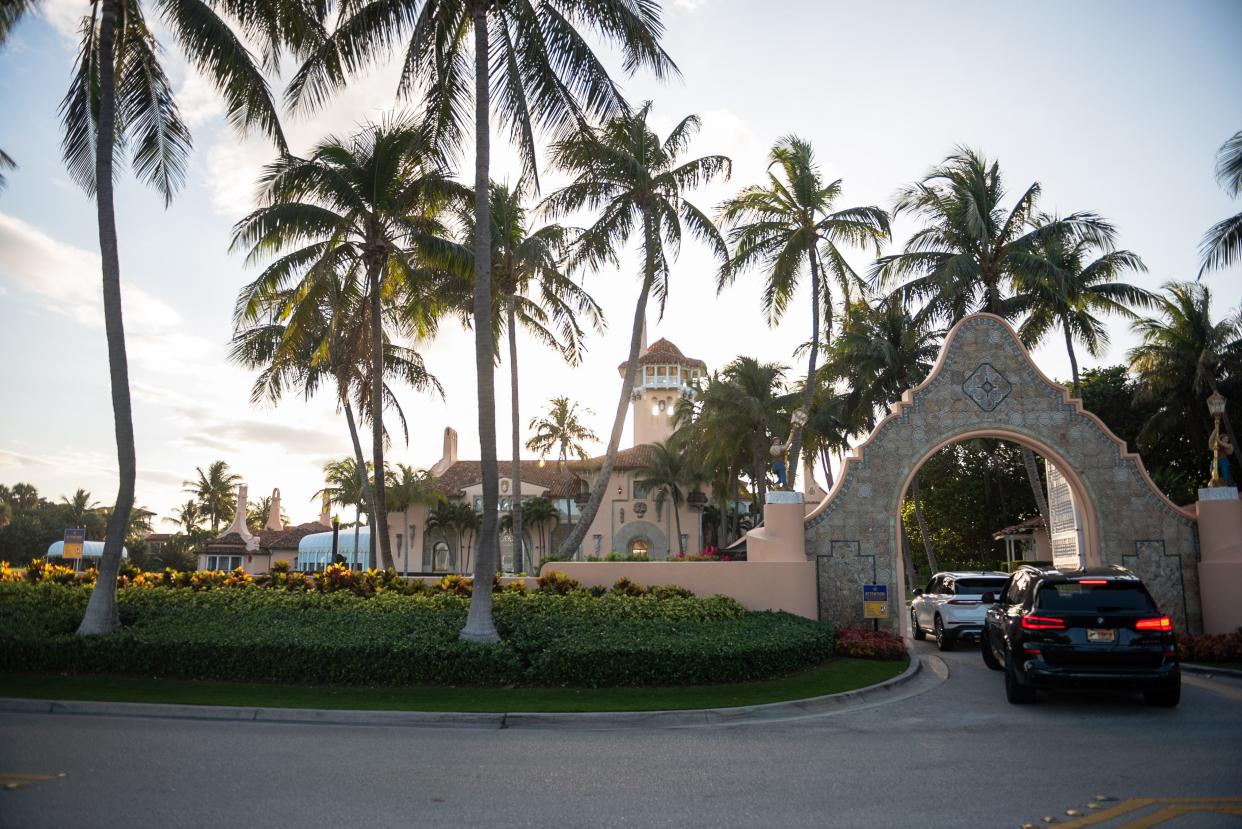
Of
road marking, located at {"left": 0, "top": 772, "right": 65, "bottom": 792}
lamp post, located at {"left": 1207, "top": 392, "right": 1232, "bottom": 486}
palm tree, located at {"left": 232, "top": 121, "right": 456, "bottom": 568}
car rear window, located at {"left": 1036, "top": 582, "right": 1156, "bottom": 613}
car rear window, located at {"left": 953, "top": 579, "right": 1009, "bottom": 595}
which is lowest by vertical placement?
road marking, located at {"left": 0, "top": 772, "right": 65, "bottom": 792}

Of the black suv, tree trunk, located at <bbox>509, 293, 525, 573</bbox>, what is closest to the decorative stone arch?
tree trunk, located at <bbox>509, 293, 525, 573</bbox>

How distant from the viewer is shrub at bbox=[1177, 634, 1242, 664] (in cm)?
1559

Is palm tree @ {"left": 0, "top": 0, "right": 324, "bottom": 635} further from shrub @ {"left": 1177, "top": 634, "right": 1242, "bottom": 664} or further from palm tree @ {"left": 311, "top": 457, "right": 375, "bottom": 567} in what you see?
palm tree @ {"left": 311, "top": 457, "right": 375, "bottom": 567}

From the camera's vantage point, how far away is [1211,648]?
1570cm

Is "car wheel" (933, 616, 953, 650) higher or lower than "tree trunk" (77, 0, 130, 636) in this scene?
lower

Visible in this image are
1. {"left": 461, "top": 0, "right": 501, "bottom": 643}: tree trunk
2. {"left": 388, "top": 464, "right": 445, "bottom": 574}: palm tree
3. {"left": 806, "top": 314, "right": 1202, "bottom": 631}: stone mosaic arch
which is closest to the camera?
{"left": 461, "top": 0, "right": 501, "bottom": 643}: tree trunk

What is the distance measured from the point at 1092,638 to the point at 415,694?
347 inches

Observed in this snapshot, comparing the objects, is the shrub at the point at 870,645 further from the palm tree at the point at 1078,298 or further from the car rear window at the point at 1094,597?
the palm tree at the point at 1078,298

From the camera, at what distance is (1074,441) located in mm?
18578

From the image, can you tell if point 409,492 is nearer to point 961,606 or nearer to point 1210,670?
point 961,606

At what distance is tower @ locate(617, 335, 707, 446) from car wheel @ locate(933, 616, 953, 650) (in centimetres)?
4141

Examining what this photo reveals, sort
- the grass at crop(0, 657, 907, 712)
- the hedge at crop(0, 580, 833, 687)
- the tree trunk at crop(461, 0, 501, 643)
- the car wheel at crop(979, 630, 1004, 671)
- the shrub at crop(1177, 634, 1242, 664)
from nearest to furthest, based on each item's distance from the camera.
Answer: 1. the grass at crop(0, 657, 907, 712)
2. the hedge at crop(0, 580, 833, 687)
3. the tree trunk at crop(461, 0, 501, 643)
4. the car wheel at crop(979, 630, 1004, 671)
5. the shrub at crop(1177, 634, 1242, 664)

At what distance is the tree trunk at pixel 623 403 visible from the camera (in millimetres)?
22000

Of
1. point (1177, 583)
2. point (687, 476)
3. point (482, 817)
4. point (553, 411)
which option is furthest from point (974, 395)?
point (553, 411)
